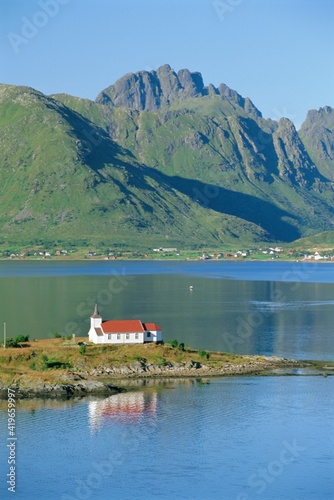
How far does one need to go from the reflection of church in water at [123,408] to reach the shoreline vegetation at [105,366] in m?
3.09

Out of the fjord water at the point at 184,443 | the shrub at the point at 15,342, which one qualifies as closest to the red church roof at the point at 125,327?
the shrub at the point at 15,342

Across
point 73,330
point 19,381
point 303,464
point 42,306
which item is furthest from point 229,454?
point 42,306

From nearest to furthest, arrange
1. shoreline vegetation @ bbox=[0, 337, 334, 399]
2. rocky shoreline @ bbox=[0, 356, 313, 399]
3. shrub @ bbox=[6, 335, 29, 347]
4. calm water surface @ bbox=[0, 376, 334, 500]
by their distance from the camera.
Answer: calm water surface @ bbox=[0, 376, 334, 500] < rocky shoreline @ bbox=[0, 356, 313, 399] < shoreline vegetation @ bbox=[0, 337, 334, 399] < shrub @ bbox=[6, 335, 29, 347]

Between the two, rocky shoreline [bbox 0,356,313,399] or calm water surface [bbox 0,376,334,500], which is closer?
calm water surface [bbox 0,376,334,500]

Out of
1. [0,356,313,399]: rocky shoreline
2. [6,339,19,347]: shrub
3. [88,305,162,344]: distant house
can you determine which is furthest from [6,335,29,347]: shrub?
[0,356,313,399]: rocky shoreline

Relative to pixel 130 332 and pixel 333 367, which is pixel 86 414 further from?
pixel 333 367

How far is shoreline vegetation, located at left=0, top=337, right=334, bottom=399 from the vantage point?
322 ft

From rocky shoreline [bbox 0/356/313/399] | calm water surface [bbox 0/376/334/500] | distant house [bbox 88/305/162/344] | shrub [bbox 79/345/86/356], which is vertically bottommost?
calm water surface [bbox 0/376/334/500]

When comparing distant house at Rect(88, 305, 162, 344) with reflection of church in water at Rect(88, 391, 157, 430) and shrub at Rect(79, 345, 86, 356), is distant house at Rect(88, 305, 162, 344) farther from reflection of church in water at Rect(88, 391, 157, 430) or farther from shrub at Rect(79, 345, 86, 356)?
reflection of church in water at Rect(88, 391, 157, 430)

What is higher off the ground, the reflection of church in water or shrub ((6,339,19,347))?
shrub ((6,339,19,347))

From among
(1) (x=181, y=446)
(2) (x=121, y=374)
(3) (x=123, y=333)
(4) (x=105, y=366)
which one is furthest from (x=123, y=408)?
(3) (x=123, y=333)

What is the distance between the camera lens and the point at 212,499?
6638cm

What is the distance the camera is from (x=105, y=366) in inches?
4210

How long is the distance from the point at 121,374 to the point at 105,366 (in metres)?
2.26
